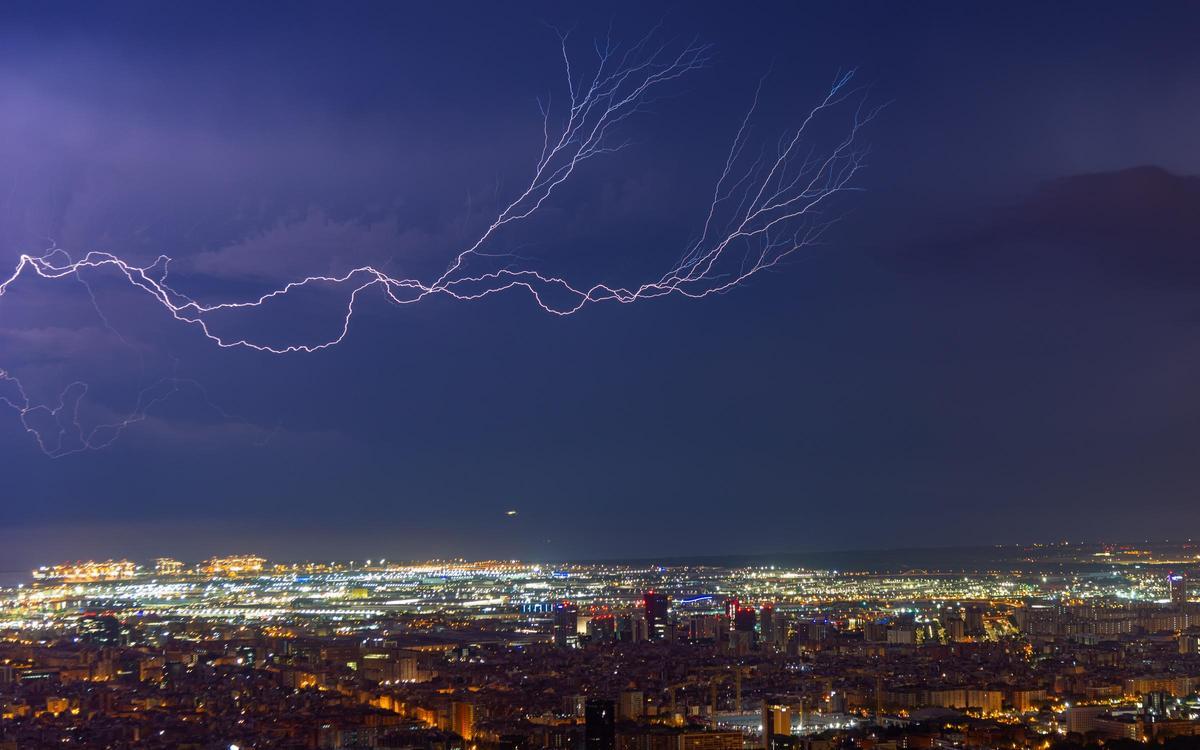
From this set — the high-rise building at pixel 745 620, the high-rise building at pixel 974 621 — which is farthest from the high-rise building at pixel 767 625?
the high-rise building at pixel 974 621

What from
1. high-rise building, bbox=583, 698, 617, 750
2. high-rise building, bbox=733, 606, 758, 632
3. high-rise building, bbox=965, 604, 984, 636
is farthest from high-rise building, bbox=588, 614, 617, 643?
high-rise building, bbox=583, 698, 617, 750

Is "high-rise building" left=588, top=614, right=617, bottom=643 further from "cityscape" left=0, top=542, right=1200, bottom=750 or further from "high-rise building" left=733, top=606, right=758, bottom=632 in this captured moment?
"high-rise building" left=733, top=606, right=758, bottom=632

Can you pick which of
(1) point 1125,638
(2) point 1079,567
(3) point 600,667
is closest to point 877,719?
(3) point 600,667

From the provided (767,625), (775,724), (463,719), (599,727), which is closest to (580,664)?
(463,719)

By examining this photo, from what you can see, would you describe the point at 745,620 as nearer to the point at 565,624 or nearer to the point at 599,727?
the point at 565,624

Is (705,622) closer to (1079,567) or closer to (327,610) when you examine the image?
(327,610)

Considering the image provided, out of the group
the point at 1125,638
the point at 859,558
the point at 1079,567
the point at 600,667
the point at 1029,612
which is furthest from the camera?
the point at 859,558
